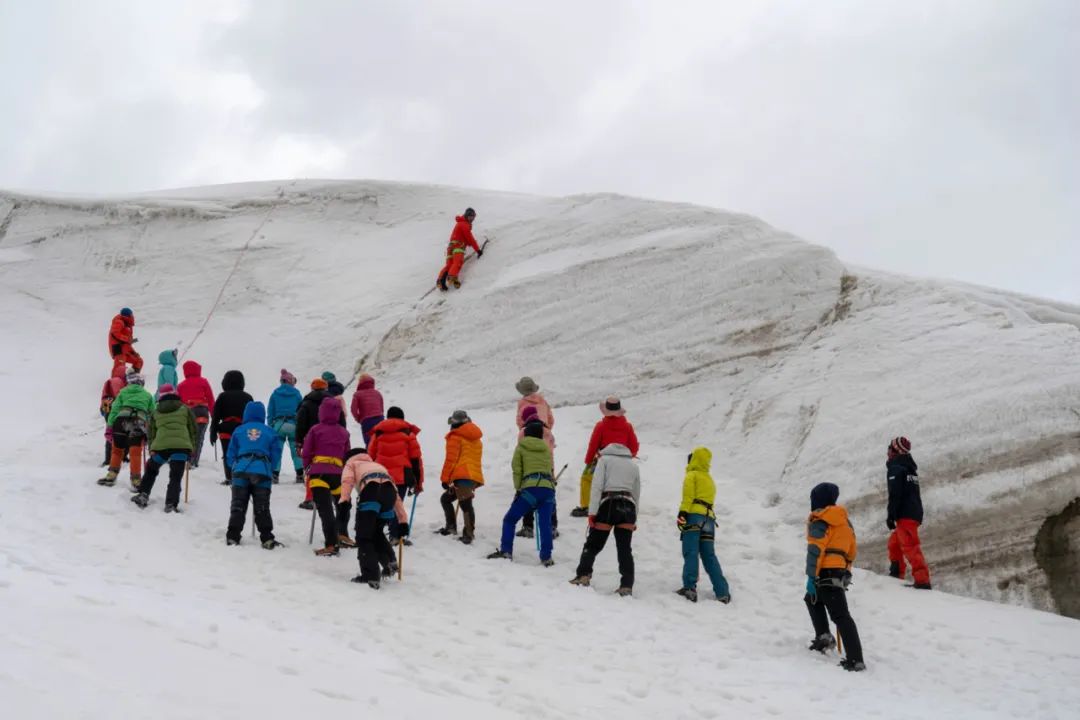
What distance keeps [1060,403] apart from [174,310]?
18392 millimetres

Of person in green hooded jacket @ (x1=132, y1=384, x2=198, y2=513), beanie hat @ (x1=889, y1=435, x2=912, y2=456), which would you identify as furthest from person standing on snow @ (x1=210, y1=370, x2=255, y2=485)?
beanie hat @ (x1=889, y1=435, x2=912, y2=456)

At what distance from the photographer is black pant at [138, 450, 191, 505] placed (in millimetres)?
11719

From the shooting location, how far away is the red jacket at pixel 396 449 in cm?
1170

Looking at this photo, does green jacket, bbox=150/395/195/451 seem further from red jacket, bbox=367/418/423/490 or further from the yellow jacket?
the yellow jacket

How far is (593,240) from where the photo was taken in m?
20.5

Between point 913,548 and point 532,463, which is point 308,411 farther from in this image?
point 913,548

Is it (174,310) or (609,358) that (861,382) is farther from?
(174,310)

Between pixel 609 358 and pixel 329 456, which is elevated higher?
pixel 609 358

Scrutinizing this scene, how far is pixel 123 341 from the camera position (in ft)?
61.0

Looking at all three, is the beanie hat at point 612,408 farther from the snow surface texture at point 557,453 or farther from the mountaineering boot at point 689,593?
the mountaineering boot at point 689,593

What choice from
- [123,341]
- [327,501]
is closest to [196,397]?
[327,501]

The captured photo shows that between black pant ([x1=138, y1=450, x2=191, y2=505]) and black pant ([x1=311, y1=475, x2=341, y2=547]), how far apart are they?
1.89 metres

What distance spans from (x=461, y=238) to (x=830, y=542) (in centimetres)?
1314

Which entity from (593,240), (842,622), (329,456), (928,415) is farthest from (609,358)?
(842,622)
